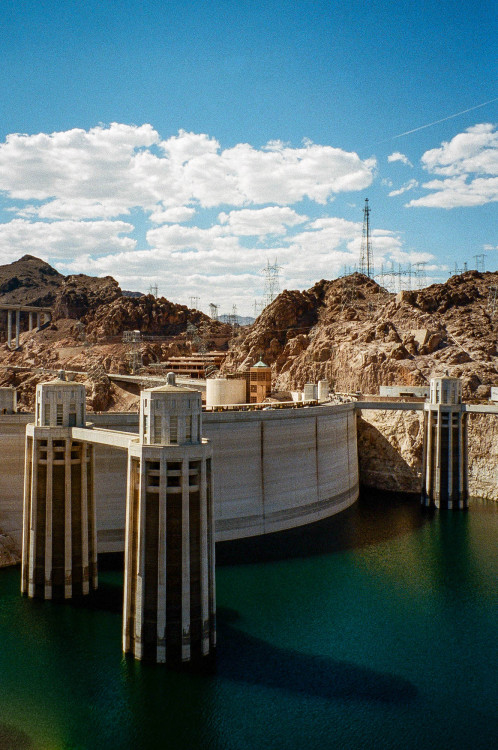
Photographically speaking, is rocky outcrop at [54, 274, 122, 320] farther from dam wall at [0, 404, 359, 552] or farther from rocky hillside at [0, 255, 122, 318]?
dam wall at [0, 404, 359, 552]

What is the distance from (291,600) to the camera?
30.2 metres

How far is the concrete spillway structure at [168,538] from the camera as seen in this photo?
22.2 m

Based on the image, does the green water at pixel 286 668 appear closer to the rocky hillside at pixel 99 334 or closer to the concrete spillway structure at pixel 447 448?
the concrete spillway structure at pixel 447 448

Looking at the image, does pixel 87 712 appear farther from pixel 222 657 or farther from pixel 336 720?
pixel 336 720

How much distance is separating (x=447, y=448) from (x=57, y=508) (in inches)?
1321

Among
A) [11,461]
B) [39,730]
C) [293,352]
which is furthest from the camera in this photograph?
[293,352]

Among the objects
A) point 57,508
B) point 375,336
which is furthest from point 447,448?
point 57,508

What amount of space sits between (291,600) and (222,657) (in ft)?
23.4

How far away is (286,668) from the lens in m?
23.5

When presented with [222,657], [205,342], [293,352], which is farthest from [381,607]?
[205,342]

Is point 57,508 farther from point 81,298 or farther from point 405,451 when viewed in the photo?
point 81,298

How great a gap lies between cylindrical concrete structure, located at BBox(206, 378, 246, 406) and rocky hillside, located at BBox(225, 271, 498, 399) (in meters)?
17.7

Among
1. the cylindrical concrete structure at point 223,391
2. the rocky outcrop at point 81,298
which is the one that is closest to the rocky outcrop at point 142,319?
the rocky outcrop at point 81,298

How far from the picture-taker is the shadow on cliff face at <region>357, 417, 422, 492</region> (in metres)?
55.6
